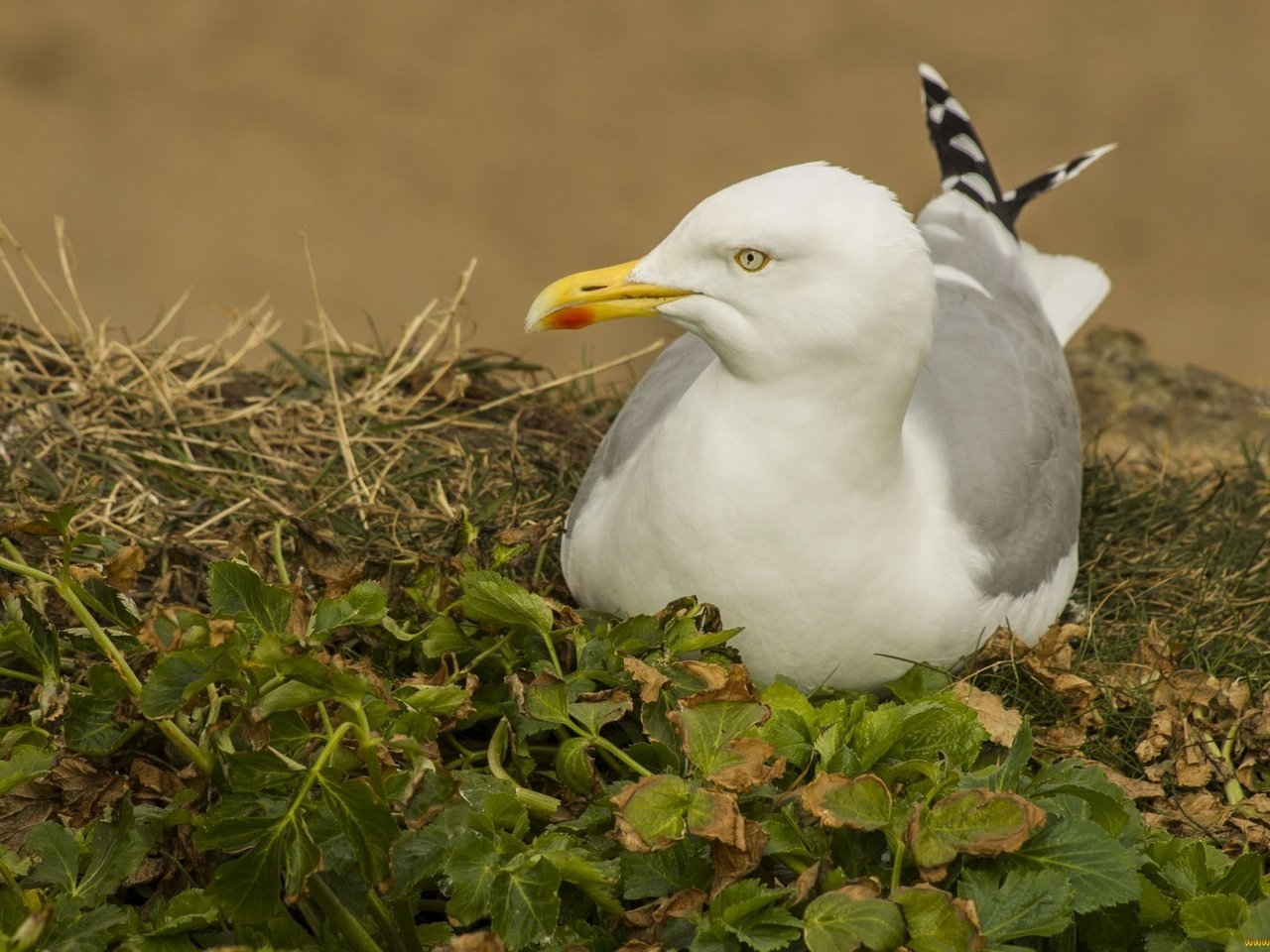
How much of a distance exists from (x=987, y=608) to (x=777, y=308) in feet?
2.28

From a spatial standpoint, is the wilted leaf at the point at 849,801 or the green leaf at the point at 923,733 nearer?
the wilted leaf at the point at 849,801

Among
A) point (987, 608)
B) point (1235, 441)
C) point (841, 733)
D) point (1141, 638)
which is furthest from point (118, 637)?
point (1235, 441)

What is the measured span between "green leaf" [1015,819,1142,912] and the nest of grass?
44 cm

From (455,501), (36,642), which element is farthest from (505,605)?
(455,501)

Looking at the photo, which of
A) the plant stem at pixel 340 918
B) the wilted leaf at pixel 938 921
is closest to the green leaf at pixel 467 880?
the plant stem at pixel 340 918

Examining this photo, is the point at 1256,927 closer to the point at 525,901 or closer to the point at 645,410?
the point at 525,901

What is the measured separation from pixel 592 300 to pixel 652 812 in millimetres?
823

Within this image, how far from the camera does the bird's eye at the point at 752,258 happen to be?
2.15 m

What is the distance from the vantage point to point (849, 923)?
1.70m

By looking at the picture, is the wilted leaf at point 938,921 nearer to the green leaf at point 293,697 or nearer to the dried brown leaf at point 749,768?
the dried brown leaf at point 749,768

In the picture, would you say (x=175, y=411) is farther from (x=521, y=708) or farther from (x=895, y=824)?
(x=895, y=824)

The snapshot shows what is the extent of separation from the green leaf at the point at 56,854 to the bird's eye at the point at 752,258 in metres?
1.17

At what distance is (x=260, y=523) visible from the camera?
2.83 meters

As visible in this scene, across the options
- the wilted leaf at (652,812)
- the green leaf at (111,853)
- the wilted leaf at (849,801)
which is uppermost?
the wilted leaf at (849,801)
